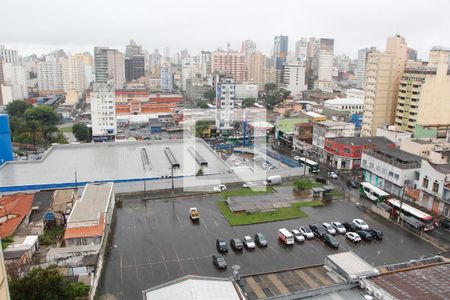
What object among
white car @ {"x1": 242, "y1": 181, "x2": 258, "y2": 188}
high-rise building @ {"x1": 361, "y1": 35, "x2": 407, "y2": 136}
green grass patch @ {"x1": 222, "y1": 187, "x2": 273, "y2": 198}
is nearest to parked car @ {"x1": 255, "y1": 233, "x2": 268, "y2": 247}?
green grass patch @ {"x1": 222, "y1": 187, "x2": 273, "y2": 198}

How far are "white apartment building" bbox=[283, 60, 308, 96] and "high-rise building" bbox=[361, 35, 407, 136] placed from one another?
4774 cm

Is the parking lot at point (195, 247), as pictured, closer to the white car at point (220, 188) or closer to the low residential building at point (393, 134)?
the white car at point (220, 188)

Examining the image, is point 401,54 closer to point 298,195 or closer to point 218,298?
point 298,195

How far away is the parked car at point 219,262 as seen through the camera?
1495cm

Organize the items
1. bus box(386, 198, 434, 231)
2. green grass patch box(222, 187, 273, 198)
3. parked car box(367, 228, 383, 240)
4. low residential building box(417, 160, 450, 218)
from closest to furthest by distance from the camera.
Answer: parked car box(367, 228, 383, 240), bus box(386, 198, 434, 231), low residential building box(417, 160, 450, 218), green grass patch box(222, 187, 273, 198)

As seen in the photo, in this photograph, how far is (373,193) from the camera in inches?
901

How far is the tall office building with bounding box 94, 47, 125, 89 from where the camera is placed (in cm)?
8644

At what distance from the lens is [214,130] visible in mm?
44406

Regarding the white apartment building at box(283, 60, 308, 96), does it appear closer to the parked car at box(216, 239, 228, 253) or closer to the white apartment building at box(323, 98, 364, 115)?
the white apartment building at box(323, 98, 364, 115)

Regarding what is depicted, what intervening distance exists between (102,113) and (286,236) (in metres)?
32.5

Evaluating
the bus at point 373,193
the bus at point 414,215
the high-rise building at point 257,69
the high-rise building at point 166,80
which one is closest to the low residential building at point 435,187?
the bus at point 414,215

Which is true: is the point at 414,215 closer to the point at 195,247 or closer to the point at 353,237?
the point at 353,237

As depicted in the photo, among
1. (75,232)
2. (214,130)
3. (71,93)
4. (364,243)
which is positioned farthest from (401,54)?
(71,93)

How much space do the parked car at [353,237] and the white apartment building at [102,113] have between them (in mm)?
32664
